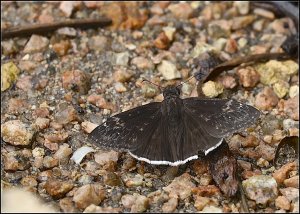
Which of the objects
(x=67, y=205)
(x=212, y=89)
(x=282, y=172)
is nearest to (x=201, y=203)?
(x=282, y=172)

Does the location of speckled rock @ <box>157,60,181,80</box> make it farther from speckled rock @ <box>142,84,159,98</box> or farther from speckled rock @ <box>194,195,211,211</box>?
speckled rock @ <box>194,195,211,211</box>

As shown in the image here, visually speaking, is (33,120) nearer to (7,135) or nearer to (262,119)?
(7,135)

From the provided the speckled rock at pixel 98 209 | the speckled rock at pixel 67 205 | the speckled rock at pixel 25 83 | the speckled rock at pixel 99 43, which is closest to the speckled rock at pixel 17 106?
the speckled rock at pixel 25 83

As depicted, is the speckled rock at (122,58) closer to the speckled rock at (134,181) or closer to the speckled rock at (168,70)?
the speckled rock at (168,70)

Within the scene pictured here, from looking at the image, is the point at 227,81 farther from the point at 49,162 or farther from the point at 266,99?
the point at 49,162

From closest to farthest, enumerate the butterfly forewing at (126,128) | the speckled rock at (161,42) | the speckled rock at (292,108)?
1. the butterfly forewing at (126,128)
2. the speckled rock at (292,108)
3. the speckled rock at (161,42)

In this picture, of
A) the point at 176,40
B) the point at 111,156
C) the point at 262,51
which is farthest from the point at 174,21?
the point at 111,156

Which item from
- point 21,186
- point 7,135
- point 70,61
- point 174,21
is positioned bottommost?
point 21,186
